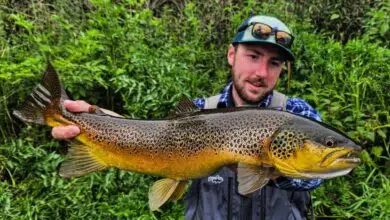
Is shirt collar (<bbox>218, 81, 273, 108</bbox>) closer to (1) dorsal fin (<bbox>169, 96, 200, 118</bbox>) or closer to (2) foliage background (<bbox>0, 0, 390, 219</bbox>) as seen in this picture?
(1) dorsal fin (<bbox>169, 96, 200, 118</bbox>)

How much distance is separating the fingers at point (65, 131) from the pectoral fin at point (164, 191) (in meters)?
0.48

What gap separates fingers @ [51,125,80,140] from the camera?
2688mm

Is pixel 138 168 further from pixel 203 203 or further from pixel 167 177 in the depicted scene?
pixel 203 203

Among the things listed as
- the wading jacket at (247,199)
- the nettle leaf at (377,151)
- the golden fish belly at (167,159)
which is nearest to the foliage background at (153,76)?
the nettle leaf at (377,151)

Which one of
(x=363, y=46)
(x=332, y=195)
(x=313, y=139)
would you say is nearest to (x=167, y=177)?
(x=313, y=139)

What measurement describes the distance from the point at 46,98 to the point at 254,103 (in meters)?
1.09

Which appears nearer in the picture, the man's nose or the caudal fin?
the caudal fin

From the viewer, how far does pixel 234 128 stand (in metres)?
2.49

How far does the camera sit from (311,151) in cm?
223

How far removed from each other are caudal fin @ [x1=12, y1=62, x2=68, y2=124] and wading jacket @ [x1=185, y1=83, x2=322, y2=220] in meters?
0.85

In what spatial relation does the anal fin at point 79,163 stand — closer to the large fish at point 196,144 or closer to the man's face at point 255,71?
the large fish at point 196,144

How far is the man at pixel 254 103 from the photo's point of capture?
281 cm

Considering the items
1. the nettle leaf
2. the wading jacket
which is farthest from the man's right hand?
the nettle leaf

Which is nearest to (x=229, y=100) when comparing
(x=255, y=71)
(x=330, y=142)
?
(x=255, y=71)
